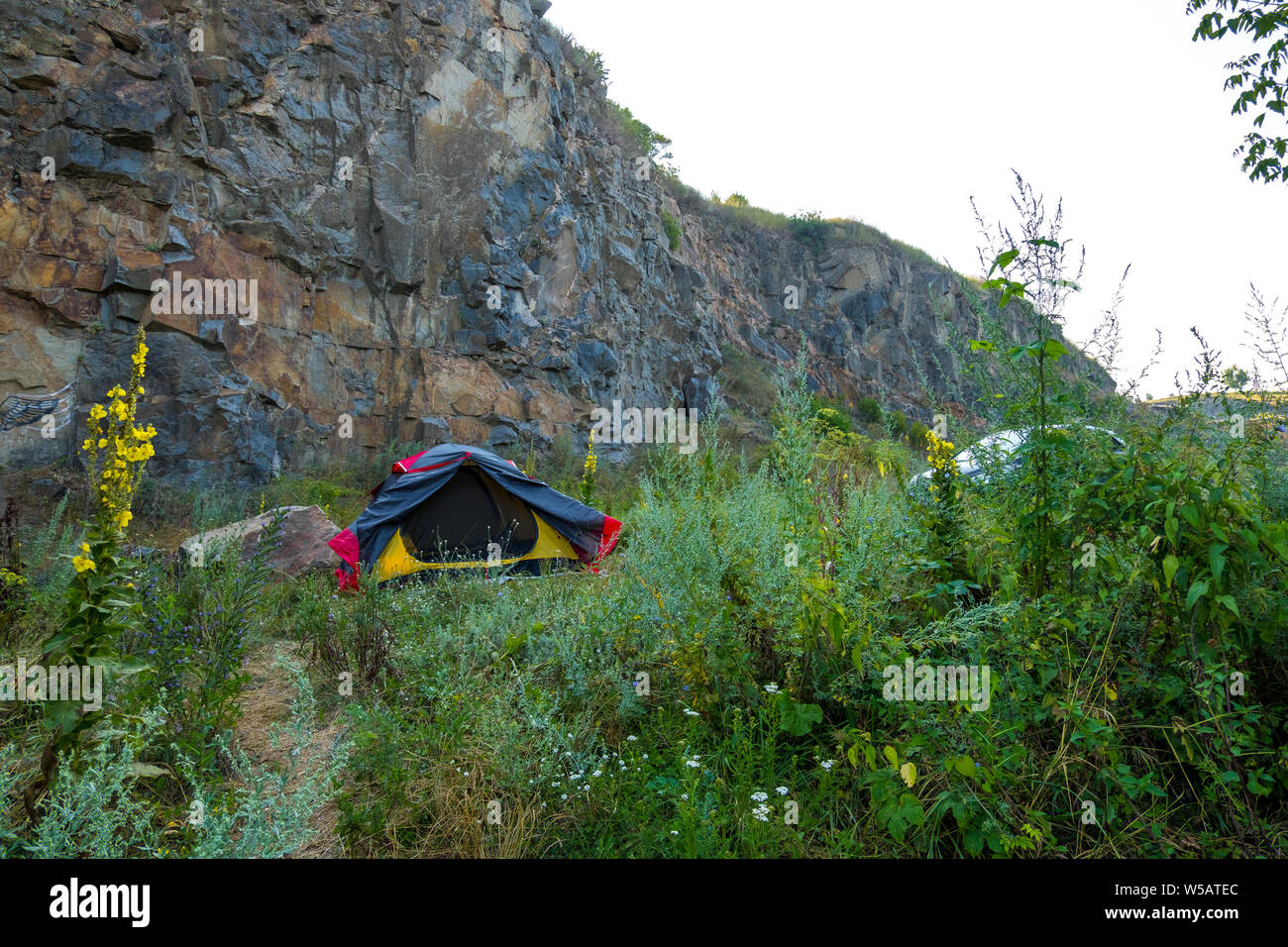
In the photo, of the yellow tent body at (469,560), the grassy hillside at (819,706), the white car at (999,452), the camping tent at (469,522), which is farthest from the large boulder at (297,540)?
the white car at (999,452)

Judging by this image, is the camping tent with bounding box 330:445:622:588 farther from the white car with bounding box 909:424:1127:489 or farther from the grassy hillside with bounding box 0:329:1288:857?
the white car with bounding box 909:424:1127:489

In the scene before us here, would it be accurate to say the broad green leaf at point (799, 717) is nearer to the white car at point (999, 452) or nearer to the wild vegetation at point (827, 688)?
the wild vegetation at point (827, 688)

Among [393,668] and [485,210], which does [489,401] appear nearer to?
[485,210]

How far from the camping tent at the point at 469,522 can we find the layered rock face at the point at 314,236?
404 centimetres

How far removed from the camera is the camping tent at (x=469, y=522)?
7.39 m

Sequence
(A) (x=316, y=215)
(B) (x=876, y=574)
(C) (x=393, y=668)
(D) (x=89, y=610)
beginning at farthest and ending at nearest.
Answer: (A) (x=316, y=215) → (C) (x=393, y=668) → (B) (x=876, y=574) → (D) (x=89, y=610)

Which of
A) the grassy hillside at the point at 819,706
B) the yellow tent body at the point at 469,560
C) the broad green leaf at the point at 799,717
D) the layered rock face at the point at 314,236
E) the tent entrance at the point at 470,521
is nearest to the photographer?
the grassy hillside at the point at 819,706

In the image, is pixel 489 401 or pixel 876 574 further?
pixel 489 401

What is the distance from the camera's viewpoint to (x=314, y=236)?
11594 mm

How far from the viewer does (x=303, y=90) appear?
38.7ft

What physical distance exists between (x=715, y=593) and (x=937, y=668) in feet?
3.16

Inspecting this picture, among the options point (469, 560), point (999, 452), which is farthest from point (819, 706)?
point (469, 560)

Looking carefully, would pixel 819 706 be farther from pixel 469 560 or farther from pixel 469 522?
pixel 469 522
